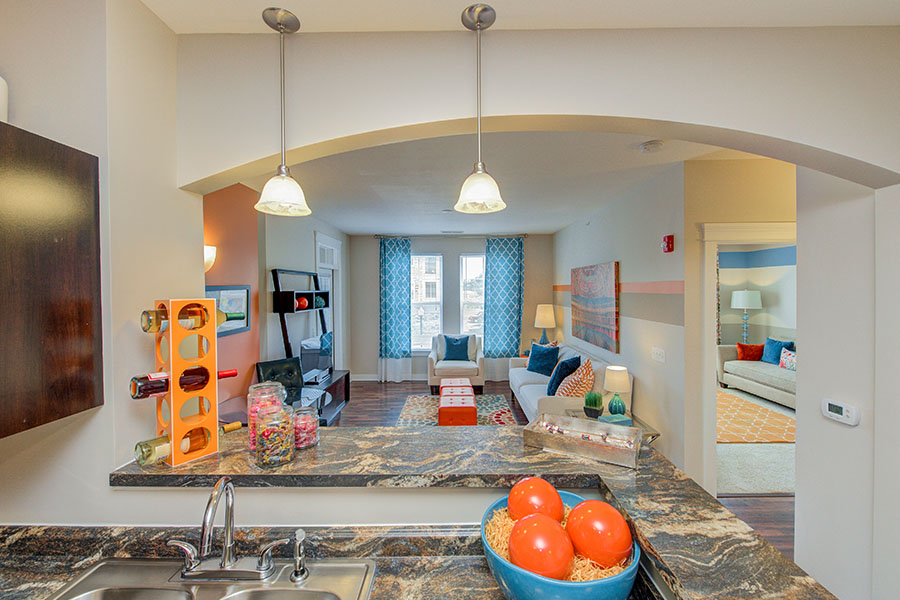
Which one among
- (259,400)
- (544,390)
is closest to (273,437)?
(259,400)

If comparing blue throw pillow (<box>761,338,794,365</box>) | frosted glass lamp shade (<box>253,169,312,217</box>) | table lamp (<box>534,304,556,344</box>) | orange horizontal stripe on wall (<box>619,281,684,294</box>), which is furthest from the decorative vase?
blue throw pillow (<box>761,338,794,365</box>)

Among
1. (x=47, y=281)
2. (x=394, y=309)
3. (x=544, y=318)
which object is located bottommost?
(x=544, y=318)

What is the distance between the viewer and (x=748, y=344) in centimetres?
605

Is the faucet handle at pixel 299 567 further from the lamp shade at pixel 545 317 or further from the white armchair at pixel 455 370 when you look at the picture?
the lamp shade at pixel 545 317

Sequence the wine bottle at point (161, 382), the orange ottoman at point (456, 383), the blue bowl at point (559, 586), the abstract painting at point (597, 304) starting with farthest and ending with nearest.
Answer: the orange ottoman at point (456, 383), the abstract painting at point (597, 304), the wine bottle at point (161, 382), the blue bowl at point (559, 586)

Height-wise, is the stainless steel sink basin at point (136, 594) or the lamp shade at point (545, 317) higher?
the lamp shade at point (545, 317)

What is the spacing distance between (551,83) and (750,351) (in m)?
6.49

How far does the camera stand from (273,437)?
46.5 inches

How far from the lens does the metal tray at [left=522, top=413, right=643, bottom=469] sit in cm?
118

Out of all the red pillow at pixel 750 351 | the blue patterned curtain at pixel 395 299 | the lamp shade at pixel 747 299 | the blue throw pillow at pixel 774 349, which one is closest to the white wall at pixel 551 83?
the blue patterned curtain at pixel 395 299

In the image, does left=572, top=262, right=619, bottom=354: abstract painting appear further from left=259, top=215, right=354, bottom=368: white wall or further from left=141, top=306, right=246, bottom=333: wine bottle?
left=141, top=306, right=246, bottom=333: wine bottle

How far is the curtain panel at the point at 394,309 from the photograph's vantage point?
643cm

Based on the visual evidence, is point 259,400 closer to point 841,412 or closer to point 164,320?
point 164,320

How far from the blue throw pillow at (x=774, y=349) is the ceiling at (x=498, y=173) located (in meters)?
3.60
